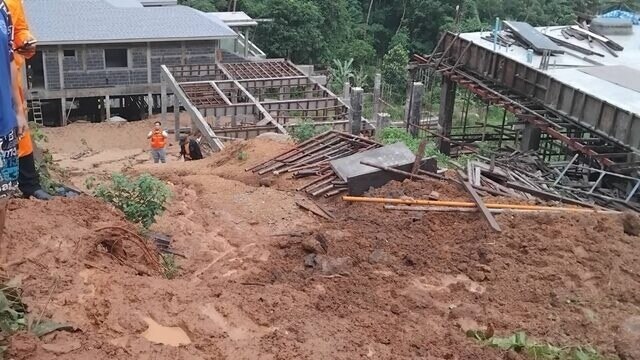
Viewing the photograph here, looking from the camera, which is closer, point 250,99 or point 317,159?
point 317,159

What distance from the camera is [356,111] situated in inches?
682

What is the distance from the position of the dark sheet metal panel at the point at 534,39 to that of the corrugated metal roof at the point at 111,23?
1243 centimetres

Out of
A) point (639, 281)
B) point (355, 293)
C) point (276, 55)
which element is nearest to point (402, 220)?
point (355, 293)

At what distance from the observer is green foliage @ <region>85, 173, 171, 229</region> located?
8.56 metres

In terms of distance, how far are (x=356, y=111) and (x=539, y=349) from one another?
11.4m

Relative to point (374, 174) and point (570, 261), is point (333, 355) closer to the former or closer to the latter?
point (570, 261)

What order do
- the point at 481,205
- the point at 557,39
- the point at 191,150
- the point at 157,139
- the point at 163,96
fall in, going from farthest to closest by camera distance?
the point at 163,96 → the point at 557,39 → the point at 157,139 → the point at 191,150 → the point at 481,205

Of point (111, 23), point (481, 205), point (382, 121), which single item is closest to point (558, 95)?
point (382, 121)

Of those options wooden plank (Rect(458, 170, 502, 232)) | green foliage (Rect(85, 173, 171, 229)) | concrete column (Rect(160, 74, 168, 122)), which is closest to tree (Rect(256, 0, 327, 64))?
A: concrete column (Rect(160, 74, 168, 122))

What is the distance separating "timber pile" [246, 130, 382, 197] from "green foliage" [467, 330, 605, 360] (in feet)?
15.7

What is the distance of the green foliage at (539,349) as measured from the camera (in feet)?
21.2

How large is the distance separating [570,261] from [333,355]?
387cm

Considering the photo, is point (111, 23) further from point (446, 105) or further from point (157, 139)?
point (446, 105)

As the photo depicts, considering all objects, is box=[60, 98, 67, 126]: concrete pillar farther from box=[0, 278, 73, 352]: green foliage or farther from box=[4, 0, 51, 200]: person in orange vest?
box=[0, 278, 73, 352]: green foliage
